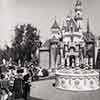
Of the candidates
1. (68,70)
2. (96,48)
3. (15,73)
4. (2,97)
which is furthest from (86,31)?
(2,97)

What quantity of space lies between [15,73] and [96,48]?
88 cm

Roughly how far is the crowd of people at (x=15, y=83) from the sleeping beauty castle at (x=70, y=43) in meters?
0.28

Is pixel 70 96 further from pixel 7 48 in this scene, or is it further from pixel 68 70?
pixel 7 48

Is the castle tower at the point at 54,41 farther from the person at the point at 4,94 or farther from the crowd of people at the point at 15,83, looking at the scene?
the person at the point at 4,94

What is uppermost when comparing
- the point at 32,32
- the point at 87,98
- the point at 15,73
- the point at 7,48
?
the point at 32,32

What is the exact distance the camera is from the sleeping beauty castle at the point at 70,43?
146 cm

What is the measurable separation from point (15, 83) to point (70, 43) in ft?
1.73

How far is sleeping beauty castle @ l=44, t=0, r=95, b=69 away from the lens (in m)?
1.46

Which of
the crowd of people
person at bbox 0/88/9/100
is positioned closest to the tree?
the crowd of people

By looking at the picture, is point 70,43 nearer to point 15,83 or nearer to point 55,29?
point 55,29

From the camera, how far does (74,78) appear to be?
1.24 meters

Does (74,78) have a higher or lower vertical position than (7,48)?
lower

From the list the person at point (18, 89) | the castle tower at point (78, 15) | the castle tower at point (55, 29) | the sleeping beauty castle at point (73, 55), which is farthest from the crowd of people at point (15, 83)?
the castle tower at point (78, 15)

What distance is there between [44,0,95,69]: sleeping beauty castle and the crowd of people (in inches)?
11.0
